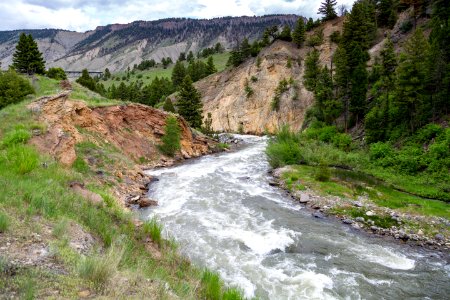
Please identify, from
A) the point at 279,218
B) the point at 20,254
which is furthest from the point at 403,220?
the point at 20,254

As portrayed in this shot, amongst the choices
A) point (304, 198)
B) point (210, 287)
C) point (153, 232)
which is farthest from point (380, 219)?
point (210, 287)

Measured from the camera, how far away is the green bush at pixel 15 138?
16095mm

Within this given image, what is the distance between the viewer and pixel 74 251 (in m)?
6.59

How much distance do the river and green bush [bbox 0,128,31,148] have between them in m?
7.85

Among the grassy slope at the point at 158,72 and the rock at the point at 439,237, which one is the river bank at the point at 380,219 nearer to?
the rock at the point at 439,237

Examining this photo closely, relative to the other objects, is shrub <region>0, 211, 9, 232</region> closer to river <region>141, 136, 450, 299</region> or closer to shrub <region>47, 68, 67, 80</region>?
river <region>141, 136, 450, 299</region>

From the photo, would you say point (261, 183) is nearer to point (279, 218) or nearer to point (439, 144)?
point (279, 218)

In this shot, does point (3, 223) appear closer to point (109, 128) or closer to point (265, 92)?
point (109, 128)

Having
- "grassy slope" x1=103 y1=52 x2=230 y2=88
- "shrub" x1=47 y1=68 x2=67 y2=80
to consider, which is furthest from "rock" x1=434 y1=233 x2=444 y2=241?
"grassy slope" x1=103 y1=52 x2=230 y2=88

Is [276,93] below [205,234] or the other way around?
the other way around

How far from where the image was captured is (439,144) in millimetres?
28094

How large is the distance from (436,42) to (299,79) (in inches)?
1459

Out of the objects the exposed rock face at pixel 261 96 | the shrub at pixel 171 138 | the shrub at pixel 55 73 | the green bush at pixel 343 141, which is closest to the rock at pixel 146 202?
the shrub at pixel 171 138

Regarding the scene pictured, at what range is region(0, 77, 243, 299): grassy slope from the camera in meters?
5.11
